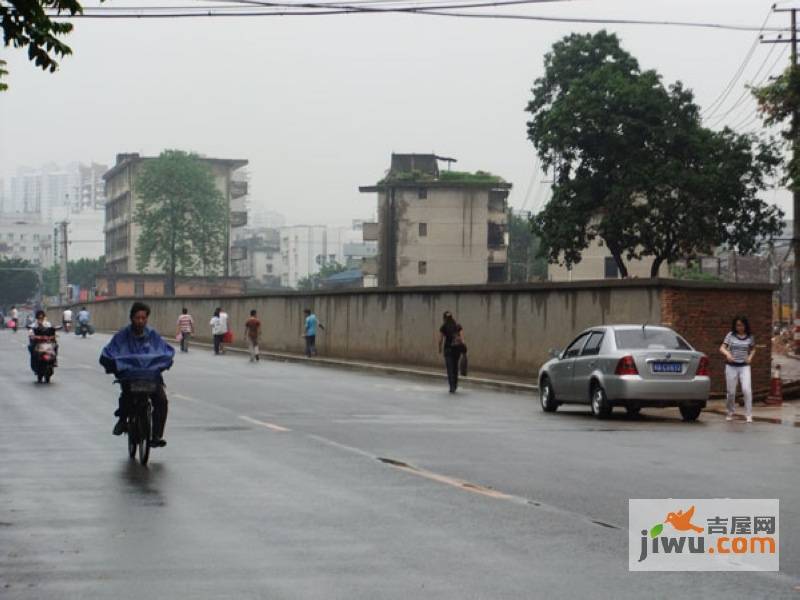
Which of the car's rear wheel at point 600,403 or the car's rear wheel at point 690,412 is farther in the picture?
the car's rear wheel at point 690,412

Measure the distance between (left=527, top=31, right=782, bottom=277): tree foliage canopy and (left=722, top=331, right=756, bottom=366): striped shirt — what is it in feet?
121

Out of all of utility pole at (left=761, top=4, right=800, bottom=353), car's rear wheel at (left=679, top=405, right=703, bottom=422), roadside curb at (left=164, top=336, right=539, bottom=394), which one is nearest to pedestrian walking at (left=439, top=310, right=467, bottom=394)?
roadside curb at (left=164, top=336, right=539, bottom=394)

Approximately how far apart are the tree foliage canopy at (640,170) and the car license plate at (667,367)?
123 feet

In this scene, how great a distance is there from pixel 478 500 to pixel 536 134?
2071 inches

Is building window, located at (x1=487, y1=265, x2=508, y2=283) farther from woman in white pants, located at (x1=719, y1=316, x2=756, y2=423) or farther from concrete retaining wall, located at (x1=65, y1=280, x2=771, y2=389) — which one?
woman in white pants, located at (x1=719, y1=316, x2=756, y2=423)

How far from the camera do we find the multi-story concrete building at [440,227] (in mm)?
109375

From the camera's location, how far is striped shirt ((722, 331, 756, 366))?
23266mm

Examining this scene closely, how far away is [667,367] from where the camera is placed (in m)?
22.8

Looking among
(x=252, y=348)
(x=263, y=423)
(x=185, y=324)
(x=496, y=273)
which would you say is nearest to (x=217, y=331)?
(x=185, y=324)

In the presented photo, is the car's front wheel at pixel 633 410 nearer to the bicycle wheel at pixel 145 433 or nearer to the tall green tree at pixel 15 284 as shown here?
the bicycle wheel at pixel 145 433

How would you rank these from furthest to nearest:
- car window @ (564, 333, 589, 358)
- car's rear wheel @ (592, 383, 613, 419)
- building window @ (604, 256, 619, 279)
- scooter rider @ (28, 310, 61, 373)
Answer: building window @ (604, 256, 619, 279)
scooter rider @ (28, 310, 61, 373)
car window @ (564, 333, 589, 358)
car's rear wheel @ (592, 383, 613, 419)

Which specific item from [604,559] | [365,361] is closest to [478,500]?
[604,559]

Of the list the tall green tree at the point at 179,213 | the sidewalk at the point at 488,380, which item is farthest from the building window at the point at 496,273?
the sidewalk at the point at 488,380

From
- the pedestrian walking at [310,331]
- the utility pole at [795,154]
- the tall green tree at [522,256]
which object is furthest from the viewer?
the tall green tree at [522,256]
